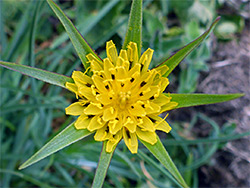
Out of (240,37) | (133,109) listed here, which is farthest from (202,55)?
(133,109)

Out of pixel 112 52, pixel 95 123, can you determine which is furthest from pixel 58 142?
pixel 112 52

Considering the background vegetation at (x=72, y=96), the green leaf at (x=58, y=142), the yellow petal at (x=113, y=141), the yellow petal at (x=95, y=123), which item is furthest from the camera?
the background vegetation at (x=72, y=96)

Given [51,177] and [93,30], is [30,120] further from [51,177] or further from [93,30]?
[93,30]

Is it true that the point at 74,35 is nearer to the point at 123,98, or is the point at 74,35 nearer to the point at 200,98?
the point at 123,98

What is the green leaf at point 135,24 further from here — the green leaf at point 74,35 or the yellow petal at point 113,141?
the yellow petal at point 113,141

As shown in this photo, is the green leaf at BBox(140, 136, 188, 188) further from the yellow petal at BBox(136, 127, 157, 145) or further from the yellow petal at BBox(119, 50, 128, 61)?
the yellow petal at BBox(119, 50, 128, 61)

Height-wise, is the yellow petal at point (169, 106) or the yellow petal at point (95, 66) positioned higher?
the yellow petal at point (95, 66)

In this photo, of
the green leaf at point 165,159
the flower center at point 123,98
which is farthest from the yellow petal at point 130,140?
the flower center at point 123,98
